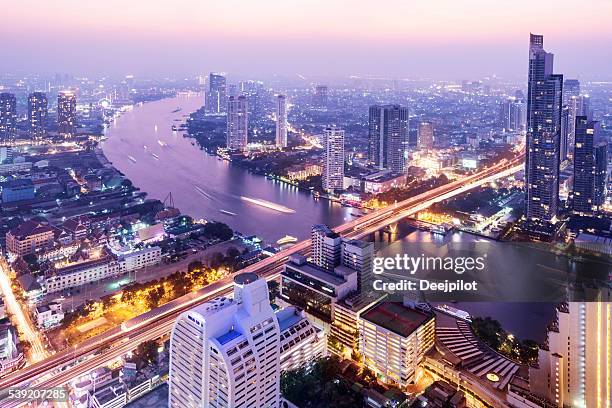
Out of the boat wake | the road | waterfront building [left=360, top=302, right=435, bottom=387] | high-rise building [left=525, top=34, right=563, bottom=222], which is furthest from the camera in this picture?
the boat wake

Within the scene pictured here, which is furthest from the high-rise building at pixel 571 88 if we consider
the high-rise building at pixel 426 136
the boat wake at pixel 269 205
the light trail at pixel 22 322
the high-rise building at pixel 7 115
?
the high-rise building at pixel 7 115

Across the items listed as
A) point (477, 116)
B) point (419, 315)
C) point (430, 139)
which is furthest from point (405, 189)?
point (477, 116)

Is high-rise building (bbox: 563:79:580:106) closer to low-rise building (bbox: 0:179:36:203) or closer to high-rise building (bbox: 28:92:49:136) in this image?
low-rise building (bbox: 0:179:36:203)

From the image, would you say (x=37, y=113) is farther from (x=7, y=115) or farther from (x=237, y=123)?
(x=237, y=123)

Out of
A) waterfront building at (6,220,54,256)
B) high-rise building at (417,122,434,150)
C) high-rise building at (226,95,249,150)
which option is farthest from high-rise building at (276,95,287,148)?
waterfront building at (6,220,54,256)

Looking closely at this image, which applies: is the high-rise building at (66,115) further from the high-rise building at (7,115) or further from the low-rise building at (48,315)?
the low-rise building at (48,315)

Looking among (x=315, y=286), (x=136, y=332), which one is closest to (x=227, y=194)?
(x=136, y=332)
